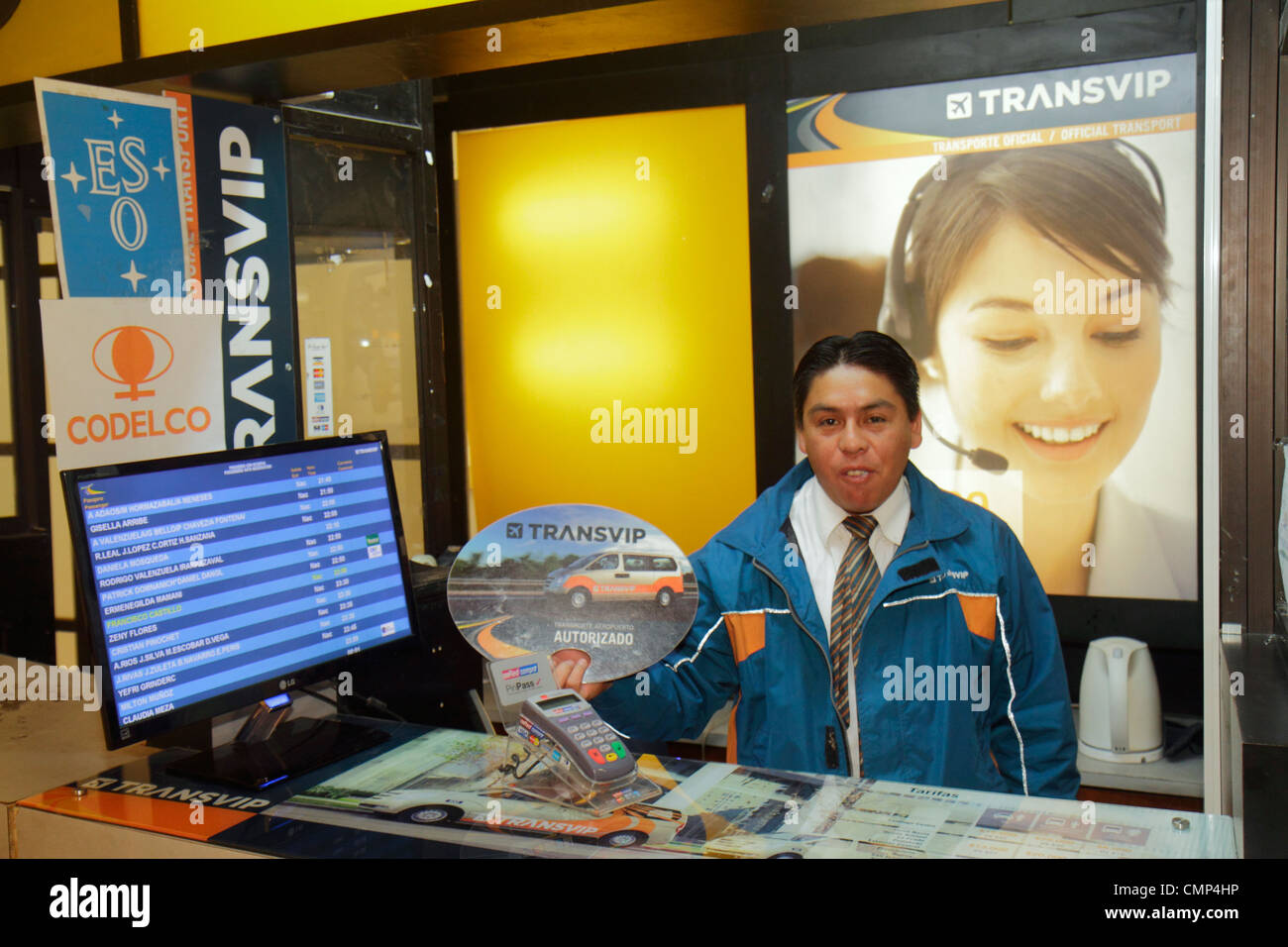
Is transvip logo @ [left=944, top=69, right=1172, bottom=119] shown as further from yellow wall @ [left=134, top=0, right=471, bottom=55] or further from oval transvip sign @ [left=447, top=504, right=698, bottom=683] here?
oval transvip sign @ [left=447, top=504, right=698, bottom=683]

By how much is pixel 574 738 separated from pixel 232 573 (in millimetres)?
585

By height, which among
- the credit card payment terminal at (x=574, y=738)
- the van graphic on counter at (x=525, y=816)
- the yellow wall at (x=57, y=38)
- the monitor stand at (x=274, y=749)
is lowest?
the van graphic on counter at (x=525, y=816)

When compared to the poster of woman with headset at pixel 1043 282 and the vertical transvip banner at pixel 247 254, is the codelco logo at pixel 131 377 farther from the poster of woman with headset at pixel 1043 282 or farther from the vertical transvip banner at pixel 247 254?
the poster of woman with headset at pixel 1043 282

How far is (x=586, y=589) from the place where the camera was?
1.73 metres

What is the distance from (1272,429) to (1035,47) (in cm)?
210

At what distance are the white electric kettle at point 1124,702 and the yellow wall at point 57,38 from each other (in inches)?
125

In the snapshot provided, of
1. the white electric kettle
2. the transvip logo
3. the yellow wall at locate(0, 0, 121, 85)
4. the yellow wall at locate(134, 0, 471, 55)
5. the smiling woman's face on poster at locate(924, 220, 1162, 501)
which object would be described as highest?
the transvip logo

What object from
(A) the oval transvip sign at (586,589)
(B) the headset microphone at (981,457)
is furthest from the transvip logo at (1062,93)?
(A) the oval transvip sign at (586,589)

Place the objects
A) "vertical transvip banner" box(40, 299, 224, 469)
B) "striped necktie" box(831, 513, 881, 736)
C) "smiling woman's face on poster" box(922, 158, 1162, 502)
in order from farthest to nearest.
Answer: "smiling woman's face on poster" box(922, 158, 1162, 502) → "striped necktie" box(831, 513, 881, 736) → "vertical transvip banner" box(40, 299, 224, 469)

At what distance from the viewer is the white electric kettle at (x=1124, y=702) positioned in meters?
3.42

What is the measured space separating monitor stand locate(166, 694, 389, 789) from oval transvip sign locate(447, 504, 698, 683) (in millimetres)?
305

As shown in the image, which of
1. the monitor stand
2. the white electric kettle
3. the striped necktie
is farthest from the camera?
the white electric kettle

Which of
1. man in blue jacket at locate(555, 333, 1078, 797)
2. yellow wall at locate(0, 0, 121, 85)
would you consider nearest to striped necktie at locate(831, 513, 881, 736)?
man in blue jacket at locate(555, 333, 1078, 797)

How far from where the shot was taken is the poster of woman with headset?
349cm
